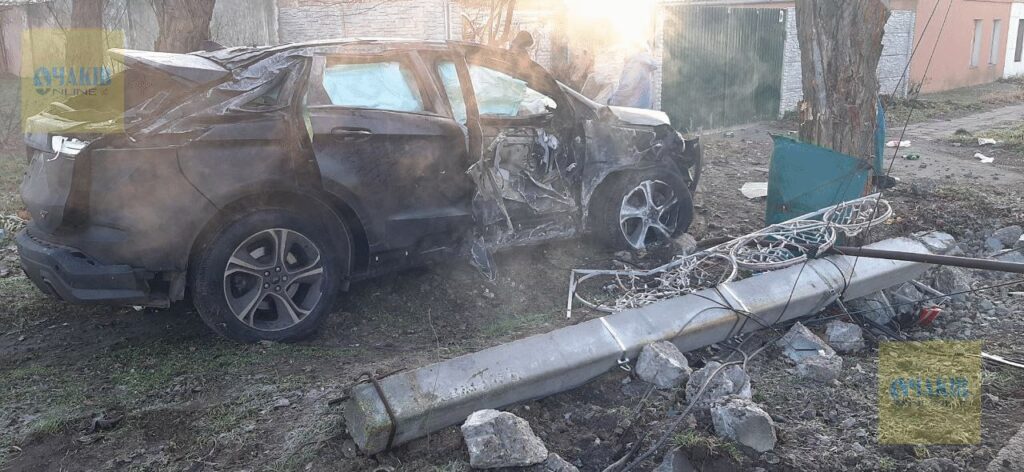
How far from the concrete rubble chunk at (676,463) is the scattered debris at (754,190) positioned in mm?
5366

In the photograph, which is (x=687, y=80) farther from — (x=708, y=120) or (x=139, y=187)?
(x=139, y=187)

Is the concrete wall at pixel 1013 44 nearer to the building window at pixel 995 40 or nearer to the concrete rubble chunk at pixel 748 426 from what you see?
the building window at pixel 995 40

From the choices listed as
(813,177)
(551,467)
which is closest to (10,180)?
(551,467)

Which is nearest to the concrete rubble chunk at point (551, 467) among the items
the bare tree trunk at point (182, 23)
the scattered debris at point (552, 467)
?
the scattered debris at point (552, 467)

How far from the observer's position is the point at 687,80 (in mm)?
Answer: 14188

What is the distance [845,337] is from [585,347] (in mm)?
1779

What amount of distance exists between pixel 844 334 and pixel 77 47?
32.1ft

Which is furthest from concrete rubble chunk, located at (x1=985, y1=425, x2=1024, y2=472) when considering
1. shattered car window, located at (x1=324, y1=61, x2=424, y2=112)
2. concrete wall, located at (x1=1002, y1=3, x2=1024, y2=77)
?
concrete wall, located at (x1=1002, y1=3, x2=1024, y2=77)

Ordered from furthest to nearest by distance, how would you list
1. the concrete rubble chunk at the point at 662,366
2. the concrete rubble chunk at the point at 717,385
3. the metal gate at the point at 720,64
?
the metal gate at the point at 720,64 → the concrete rubble chunk at the point at 662,366 → the concrete rubble chunk at the point at 717,385

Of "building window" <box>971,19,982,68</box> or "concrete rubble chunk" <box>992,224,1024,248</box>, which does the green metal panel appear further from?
"building window" <box>971,19,982,68</box>

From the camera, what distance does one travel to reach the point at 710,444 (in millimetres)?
3467

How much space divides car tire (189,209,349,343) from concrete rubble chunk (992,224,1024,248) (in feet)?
17.9

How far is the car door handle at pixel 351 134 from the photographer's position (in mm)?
4613

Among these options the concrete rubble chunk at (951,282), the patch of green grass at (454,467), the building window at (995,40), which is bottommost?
the patch of green grass at (454,467)
